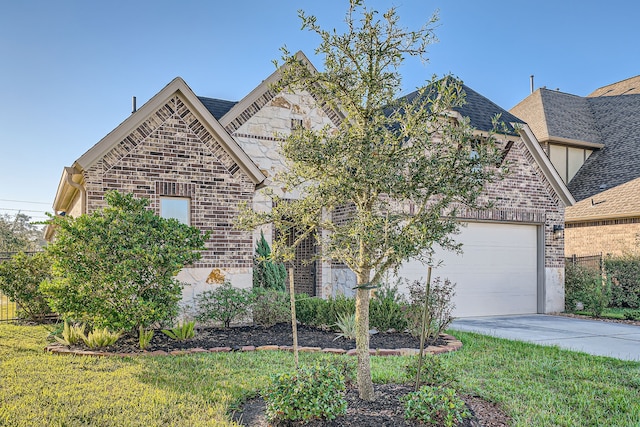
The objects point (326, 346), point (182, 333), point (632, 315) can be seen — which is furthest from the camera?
point (632, 315)

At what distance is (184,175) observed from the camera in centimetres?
1013

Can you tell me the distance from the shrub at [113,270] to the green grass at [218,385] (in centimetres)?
77

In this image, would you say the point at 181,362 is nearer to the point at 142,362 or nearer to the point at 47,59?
the point at 142,362

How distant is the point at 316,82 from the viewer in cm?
489

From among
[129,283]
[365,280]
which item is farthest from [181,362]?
[365,280]

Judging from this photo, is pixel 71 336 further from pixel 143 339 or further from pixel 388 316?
pixel 388 316

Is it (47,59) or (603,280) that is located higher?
(47,59)

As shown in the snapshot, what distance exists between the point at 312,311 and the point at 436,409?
6.12m

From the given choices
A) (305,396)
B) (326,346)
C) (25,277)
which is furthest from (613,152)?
(25,277)

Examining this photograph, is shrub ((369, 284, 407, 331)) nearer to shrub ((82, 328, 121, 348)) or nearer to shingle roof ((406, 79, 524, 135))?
shrub ((82, 328, 121, 348))

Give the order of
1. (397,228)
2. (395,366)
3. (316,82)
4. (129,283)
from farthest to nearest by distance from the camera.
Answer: (129,283), (395,366), (316,82), (397,228)

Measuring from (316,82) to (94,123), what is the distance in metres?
11.7

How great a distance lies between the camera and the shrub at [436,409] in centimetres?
404

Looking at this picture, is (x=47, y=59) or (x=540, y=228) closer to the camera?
(x=47, y=59)
